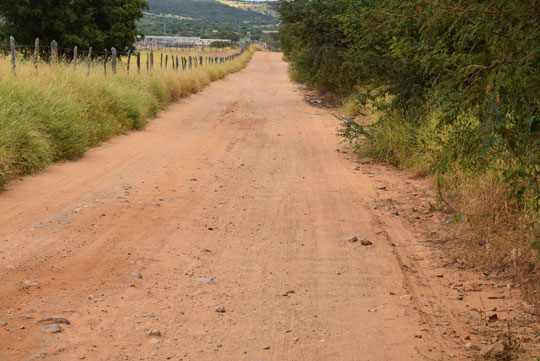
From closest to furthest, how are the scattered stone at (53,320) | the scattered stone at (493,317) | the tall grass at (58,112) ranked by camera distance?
1. the scattered stone at (53,320)
2. the scattered stone at (493,317)
3. the tall grass at (58,112)

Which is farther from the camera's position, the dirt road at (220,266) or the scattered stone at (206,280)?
the scattered stone at (206,280)

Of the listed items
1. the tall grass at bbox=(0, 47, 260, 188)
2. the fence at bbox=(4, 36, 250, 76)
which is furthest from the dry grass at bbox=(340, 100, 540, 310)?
the fence at bbox=(4, 36, 250, 76)

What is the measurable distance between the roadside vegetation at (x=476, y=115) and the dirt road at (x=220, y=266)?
1.69ft

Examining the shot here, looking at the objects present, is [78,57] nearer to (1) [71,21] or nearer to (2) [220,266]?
(1) [71,21]

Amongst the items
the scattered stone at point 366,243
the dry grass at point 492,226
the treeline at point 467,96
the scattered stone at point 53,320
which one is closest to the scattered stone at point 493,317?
the dry grass at point 492,226

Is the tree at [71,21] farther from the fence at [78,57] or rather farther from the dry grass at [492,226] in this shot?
the dry grass at [492,226]

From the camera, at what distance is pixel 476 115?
4188 mm

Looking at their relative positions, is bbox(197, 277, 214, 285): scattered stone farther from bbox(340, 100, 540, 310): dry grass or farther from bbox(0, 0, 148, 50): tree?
bbox(0, 0, 148, 50): tree

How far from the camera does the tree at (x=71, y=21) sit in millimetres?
26297

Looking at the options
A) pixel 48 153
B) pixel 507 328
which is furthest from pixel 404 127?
pixel 507 328

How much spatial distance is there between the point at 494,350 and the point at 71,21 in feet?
84.3

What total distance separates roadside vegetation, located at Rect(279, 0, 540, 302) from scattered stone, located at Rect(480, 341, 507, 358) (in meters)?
0.67

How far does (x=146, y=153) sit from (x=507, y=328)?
25.9ft

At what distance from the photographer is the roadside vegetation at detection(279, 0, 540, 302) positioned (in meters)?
3.90
